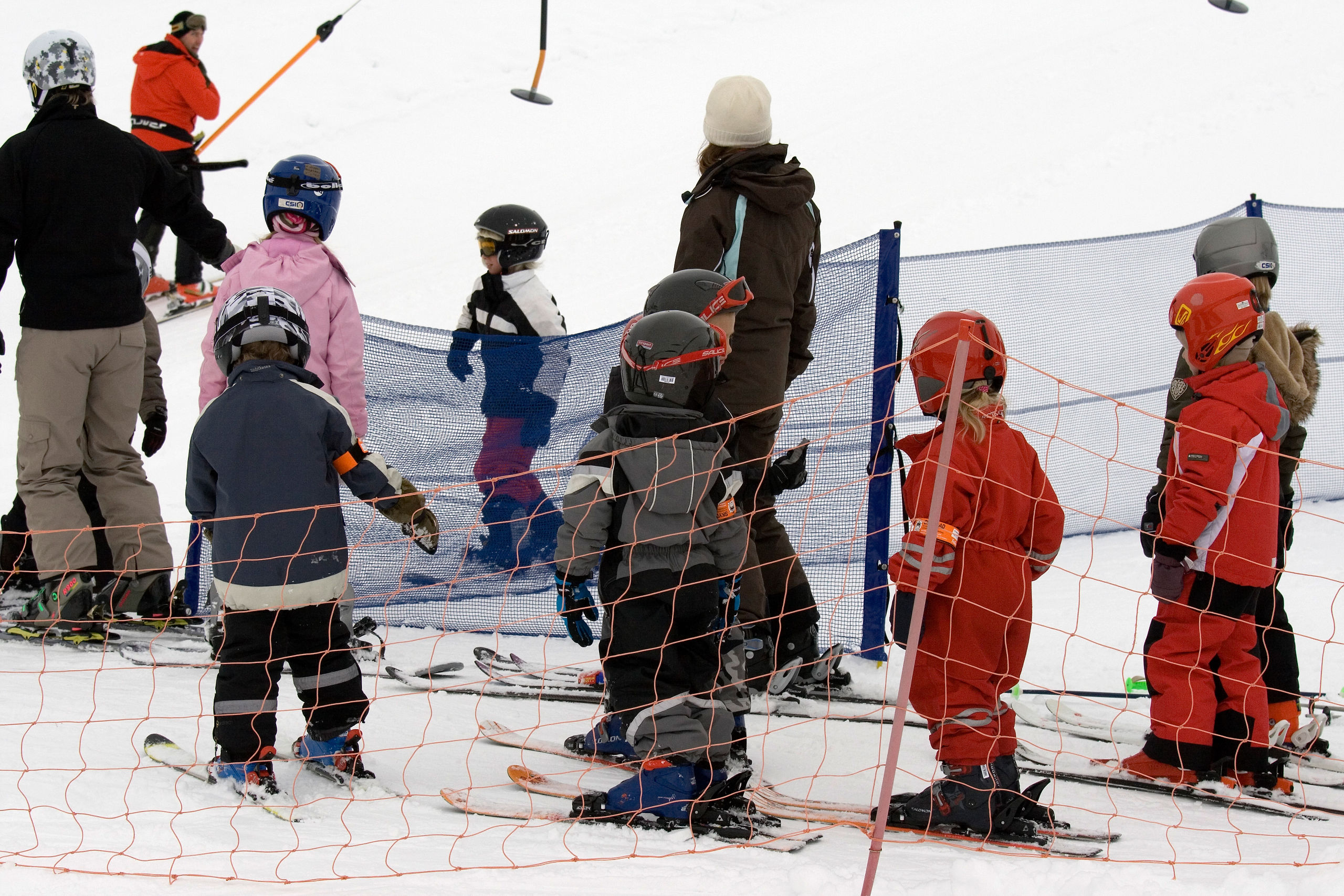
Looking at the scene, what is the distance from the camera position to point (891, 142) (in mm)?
12836

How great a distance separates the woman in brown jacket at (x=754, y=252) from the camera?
4570 mm

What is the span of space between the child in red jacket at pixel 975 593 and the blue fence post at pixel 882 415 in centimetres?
150

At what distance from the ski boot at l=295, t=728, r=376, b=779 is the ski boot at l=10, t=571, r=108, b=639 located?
1.61m

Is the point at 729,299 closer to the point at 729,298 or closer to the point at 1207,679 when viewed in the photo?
the point at 729,298

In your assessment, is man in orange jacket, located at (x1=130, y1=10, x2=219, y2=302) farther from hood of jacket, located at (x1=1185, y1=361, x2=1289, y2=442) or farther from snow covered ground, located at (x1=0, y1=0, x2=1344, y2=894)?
hood of jacket, located at (x1=1185, y1=361, x2=1289, y2=442)

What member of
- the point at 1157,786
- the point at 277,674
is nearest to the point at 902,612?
the point at 1157,786

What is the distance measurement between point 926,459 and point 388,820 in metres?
1.95

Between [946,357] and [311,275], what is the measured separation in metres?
2.54

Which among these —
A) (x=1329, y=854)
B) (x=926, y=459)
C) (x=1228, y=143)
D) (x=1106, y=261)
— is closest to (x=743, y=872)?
(x=926, y=459)

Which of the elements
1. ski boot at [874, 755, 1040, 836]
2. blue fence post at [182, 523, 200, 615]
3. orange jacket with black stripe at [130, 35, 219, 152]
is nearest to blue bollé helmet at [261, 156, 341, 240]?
blue fence post at [182, 523, 200, 615]

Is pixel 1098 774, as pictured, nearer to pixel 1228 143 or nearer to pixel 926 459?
pixel 926 459

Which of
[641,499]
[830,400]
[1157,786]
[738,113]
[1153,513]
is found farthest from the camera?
[830,400]

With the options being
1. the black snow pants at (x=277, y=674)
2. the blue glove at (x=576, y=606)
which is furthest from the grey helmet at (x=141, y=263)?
the blue glove at (x=576, y=606)

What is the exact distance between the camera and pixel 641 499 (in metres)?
3.79
